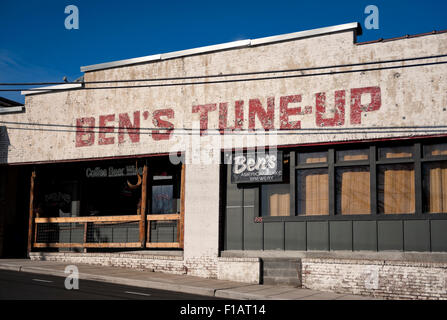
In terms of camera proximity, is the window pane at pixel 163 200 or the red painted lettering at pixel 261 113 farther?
the window pane at pixel 163 200

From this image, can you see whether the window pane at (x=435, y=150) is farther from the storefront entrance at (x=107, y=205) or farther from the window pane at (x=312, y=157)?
the storefront entrance at (x=107, y=205)

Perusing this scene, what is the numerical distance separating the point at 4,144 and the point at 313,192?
12.6 metres

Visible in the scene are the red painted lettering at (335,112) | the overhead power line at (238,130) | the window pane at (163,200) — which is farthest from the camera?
the window pane at (163,200)

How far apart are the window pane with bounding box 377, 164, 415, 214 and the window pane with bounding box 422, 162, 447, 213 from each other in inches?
13.5

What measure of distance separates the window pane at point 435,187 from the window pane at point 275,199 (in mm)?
3884

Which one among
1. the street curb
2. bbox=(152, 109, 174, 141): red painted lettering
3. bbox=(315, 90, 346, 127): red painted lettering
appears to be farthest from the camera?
bbox=(152, 109, 174, 141): red painted lettering

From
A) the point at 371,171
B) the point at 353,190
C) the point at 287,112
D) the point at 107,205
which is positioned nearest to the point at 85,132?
the point at 107,205

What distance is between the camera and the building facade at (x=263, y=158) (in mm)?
13664

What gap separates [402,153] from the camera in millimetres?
14000

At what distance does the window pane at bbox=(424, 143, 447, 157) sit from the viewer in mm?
13500

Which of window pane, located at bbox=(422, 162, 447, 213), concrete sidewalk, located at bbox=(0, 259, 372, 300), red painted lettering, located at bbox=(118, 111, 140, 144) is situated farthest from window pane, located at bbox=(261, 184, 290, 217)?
red painted lettering, located at bbox=(118, 111, 140, 144)

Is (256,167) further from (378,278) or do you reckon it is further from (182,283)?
(378,278)

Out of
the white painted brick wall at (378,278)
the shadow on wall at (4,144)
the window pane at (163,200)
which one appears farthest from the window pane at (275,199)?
the shadow on wall at (4,144)

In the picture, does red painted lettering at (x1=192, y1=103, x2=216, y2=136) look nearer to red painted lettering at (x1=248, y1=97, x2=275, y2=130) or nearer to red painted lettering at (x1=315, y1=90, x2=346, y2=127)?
red painted lettering at (x1=248, y1=97, x2=275, y2=130)
